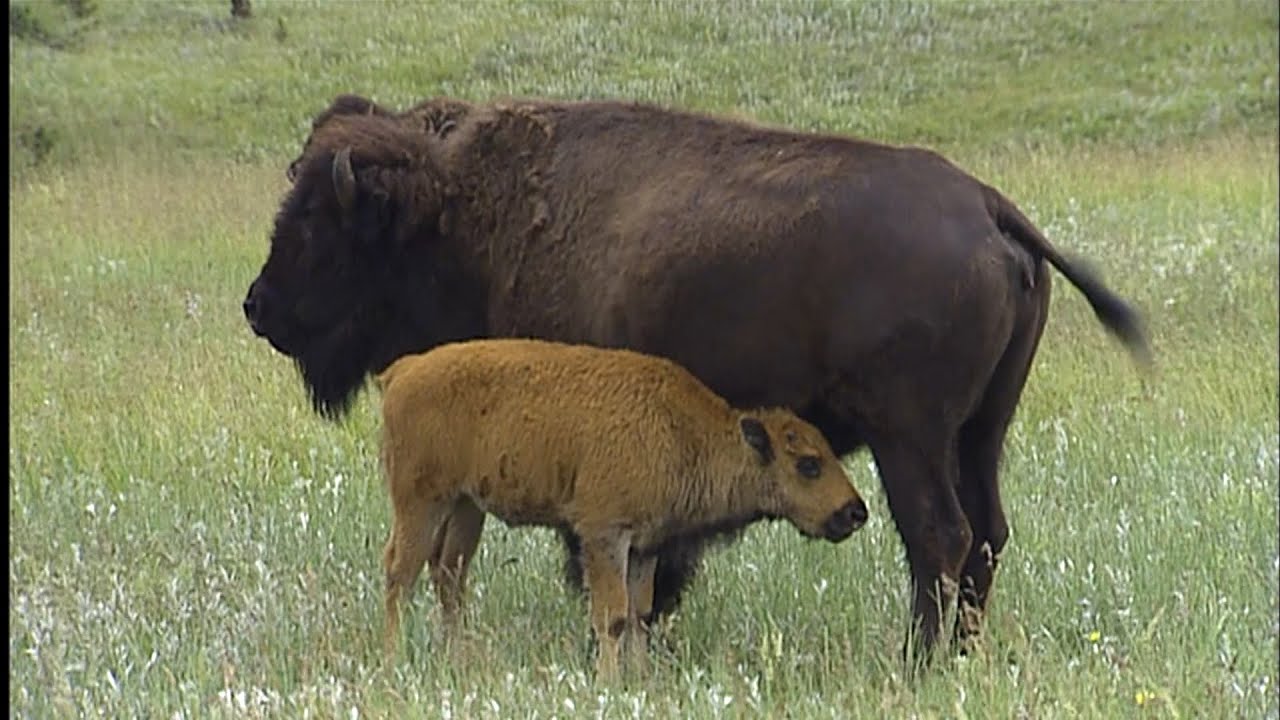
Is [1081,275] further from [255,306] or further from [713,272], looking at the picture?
[255,306]

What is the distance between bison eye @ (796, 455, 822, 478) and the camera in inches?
200

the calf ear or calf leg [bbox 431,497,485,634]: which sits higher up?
the calf ear

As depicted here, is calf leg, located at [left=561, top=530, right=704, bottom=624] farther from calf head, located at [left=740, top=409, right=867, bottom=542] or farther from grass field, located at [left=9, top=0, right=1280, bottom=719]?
calf head, located at [left=740, top=409, right=867, bottom=542]

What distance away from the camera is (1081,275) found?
5.27 m

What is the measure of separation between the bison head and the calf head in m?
1.26

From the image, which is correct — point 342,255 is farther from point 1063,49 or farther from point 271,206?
point 1063,49

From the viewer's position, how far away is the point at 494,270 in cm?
580

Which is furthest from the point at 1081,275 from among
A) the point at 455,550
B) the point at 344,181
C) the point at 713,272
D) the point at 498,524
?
the point at 498,524

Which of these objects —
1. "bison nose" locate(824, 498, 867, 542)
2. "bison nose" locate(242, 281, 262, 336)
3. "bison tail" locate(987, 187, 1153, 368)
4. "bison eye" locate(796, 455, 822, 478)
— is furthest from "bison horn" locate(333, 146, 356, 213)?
"bison tail" locate(987, 187, 1153, 368)

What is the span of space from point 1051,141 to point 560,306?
976cm

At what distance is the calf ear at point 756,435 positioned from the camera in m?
5.04

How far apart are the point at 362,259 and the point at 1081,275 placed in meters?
2.34

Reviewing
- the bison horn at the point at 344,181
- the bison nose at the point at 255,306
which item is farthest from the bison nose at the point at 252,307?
the bison horn at the point at 344,181

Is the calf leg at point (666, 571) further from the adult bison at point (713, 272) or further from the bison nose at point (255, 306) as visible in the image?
the bison nose at point (255, 306)
